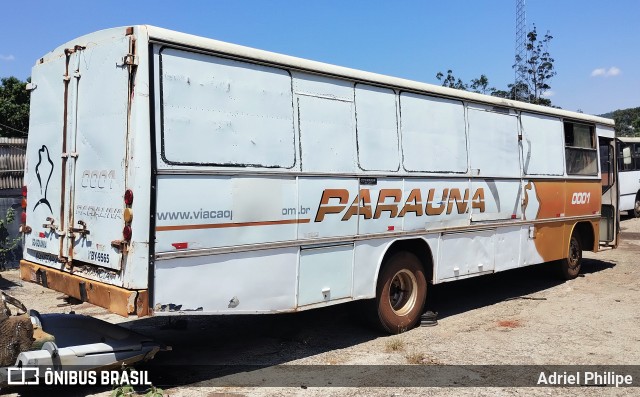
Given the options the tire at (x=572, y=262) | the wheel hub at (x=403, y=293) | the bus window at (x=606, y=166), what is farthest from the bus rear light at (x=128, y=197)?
the bus window at (x=606, y=166)

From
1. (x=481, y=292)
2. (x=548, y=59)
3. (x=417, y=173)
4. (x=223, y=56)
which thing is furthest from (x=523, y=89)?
(x=223, y=56)

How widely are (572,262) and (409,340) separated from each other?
5537mm

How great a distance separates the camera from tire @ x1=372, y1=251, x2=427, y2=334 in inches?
273

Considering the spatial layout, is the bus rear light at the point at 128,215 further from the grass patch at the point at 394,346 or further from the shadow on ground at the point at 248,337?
the grass patch at the point at 394,346

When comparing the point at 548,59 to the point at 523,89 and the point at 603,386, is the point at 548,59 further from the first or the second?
the point at 603,386

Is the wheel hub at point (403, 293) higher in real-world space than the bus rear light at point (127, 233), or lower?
lower

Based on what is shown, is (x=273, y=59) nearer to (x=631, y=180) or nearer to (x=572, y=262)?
(x=572, y=262)

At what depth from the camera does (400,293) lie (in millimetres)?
7410

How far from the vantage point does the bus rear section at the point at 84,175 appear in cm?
488

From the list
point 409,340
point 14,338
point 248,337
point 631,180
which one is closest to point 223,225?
point 14,338

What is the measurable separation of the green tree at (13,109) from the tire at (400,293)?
17637 millimetres

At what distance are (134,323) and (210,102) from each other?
3.94 meters

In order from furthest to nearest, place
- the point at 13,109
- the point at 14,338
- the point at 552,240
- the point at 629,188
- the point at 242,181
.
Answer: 1. the point at 629,188
2. the point at 13,109
3. the point at 552,240
4. the point at 242,181
5. the point at 14,338

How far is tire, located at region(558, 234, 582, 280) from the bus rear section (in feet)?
27.9
